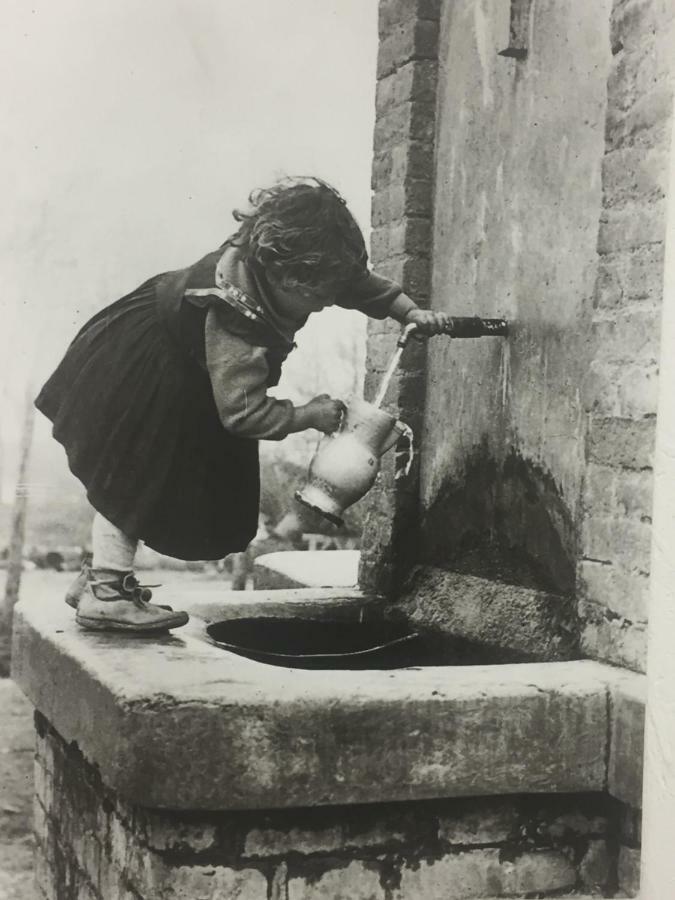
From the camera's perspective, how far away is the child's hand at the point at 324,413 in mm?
3166

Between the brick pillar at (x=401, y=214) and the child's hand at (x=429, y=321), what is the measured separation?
0.54m

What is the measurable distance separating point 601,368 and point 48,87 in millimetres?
1633

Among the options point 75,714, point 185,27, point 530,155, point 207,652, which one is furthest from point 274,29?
point 75,714

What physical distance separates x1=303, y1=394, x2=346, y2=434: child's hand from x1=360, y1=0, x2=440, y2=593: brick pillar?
96cm

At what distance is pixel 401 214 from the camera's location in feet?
13.7

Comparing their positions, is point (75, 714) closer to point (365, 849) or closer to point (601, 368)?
point (365, 849)

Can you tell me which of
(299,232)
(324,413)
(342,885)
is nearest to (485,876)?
(342,885)

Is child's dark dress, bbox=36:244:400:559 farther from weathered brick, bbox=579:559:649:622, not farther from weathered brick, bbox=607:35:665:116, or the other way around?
weathered brick, bbox=607:35:665:116

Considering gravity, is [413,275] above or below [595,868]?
above

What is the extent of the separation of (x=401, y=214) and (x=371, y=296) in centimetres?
75

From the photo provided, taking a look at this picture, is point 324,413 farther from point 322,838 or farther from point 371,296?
point 322,838

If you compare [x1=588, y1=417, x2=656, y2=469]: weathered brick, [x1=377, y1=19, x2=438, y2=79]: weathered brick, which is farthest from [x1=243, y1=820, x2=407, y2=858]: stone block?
[x1=377, y1=19, x2=438, y2=79]: weathered brick

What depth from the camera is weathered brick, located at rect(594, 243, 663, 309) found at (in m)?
2.92

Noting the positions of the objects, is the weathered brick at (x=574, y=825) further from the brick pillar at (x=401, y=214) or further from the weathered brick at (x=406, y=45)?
the weathered brick at (x=406, y=45)
